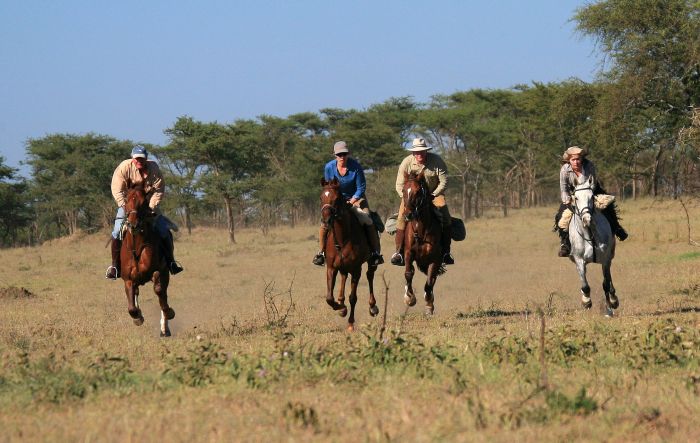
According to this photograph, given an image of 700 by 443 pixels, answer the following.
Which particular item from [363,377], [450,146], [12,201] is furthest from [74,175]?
[363,377]

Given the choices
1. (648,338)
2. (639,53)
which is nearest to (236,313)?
(648,338)

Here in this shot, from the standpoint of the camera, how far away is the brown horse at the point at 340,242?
46.0 ft

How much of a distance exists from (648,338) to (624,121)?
96.5 ft

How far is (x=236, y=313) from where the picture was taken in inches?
699

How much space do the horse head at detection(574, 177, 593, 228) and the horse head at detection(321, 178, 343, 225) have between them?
11.0 ft

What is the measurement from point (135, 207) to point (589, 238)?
20.4 ft

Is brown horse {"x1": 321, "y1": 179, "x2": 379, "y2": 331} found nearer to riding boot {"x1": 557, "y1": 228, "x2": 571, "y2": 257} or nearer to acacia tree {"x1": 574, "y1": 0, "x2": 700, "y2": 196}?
riding boot {"x1": 557, "y1": 228, "x2": 571, "y2": 257}

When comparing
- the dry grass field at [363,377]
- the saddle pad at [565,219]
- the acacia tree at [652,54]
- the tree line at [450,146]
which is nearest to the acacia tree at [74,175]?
the tree line at [450,146]

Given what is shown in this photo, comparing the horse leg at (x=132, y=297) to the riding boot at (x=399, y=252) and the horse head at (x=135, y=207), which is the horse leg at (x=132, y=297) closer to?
the horse head at (x=135, y=207)

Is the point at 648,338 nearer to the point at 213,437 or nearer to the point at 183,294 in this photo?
the point at 213,437

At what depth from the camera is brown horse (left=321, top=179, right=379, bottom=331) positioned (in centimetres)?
1403

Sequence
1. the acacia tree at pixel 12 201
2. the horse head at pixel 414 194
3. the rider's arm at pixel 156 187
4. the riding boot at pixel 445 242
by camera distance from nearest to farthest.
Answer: the rider's arm at pixel 156 187 < the horse head at pixel 414 194 < the riding boot at pixel 445 242 < the acacia tree at pixel 12 201

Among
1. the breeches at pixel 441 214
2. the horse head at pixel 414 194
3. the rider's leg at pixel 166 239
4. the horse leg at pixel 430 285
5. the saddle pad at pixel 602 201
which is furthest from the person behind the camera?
the breeches at pixel 441 214

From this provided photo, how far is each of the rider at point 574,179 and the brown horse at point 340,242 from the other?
2919 mm
